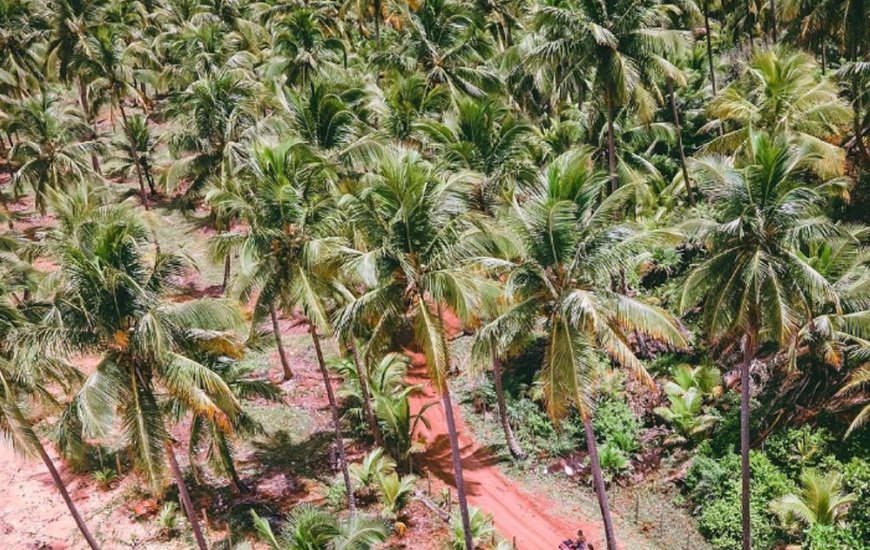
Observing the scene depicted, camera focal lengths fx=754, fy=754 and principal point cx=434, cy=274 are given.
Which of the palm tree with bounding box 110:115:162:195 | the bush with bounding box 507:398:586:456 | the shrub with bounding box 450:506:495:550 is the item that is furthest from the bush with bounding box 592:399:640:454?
the palm tree with bounding box 110:115:162:195

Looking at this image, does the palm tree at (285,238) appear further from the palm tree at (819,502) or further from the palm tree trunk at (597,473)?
the palm tree at (819,502)

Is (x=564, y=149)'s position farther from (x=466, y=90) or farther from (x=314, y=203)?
(x=314, y=203)

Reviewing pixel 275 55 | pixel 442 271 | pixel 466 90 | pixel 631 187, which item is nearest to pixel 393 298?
pixel 442 271

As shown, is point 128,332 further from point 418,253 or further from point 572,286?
point 572,286

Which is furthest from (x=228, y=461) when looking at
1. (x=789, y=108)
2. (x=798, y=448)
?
(x=789, y=108)

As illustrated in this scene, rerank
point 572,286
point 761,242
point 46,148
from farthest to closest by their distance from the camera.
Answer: point 46,148, point 572,286, point 761,242

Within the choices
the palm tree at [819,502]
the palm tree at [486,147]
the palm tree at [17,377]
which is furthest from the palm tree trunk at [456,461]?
the palm tree at [17,377]
